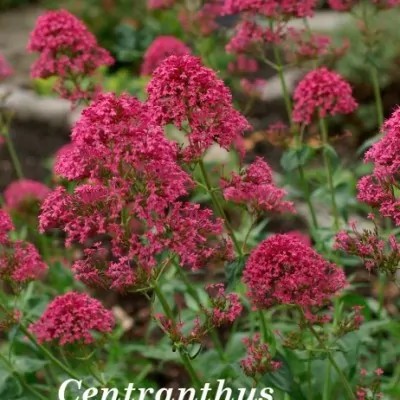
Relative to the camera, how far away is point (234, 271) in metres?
2.97

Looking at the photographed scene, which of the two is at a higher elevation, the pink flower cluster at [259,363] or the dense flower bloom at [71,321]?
the dense flower bloom at [71,321]

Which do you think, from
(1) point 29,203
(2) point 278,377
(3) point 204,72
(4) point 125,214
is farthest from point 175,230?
(1) point 29,203

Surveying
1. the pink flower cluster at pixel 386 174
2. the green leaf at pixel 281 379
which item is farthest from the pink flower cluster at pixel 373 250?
the green leaf at pixel 281 379

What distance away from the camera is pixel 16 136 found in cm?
911

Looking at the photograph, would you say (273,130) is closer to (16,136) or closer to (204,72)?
(204,72)

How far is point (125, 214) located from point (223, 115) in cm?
44

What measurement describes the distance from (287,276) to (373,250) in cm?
29

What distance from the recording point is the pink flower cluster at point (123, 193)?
8.25 feet

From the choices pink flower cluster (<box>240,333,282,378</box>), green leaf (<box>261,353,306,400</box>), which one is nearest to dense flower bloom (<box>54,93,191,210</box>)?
pink flower cluster (<box>240,333,282,378</box>)

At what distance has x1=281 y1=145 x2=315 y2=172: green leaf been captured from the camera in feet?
12.4

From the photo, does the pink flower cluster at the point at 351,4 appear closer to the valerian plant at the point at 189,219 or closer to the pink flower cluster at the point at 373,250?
the valerian plant at the point at 189,219

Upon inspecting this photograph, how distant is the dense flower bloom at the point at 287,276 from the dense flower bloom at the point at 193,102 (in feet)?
1.29

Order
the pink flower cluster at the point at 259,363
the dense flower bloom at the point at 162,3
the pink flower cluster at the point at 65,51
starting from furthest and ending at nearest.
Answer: the dense flower bloom at the point at 162,3
the pink flower cluster at the point at 65,51
the pink flower cluster at the point at 259,363

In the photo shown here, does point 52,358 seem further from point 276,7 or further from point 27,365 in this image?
point 276,7
